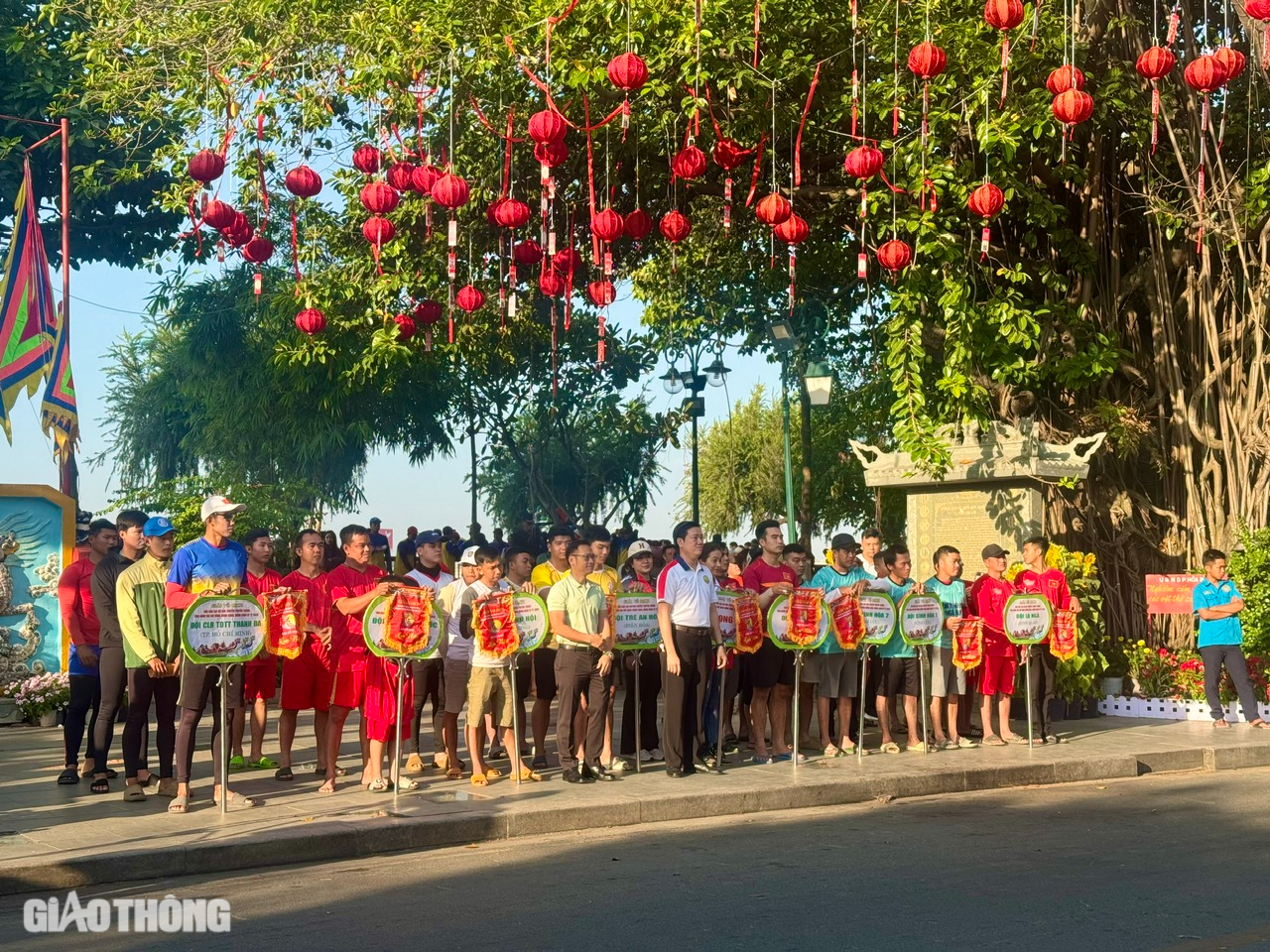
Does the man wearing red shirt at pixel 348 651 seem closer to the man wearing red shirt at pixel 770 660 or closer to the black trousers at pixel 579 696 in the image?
the black trousers at pixel 579 696

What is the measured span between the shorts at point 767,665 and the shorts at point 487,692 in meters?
2.40

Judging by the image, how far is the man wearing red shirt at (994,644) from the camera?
14148 millimetres

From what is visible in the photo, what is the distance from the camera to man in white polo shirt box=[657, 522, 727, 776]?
11727 mm

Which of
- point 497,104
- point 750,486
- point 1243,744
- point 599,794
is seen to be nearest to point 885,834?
point 599,794

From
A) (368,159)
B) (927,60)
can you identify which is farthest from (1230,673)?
(368,159)

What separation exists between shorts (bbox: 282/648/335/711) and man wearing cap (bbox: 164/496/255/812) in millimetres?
1141

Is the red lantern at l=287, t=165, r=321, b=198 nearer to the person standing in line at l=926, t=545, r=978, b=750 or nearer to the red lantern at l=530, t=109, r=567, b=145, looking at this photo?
the red lantern at l=530, t=109, r=567, b=145

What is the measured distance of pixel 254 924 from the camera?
23.5 ft

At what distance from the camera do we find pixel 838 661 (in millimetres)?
13219

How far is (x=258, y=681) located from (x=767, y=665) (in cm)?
428

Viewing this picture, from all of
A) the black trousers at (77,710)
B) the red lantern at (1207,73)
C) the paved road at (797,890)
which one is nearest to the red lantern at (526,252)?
the black trousers at (77,710)

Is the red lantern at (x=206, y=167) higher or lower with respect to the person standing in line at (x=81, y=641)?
higher

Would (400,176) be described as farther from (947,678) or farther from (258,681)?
(947,678)

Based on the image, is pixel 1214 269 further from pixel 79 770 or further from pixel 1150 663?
pixel 79 770
